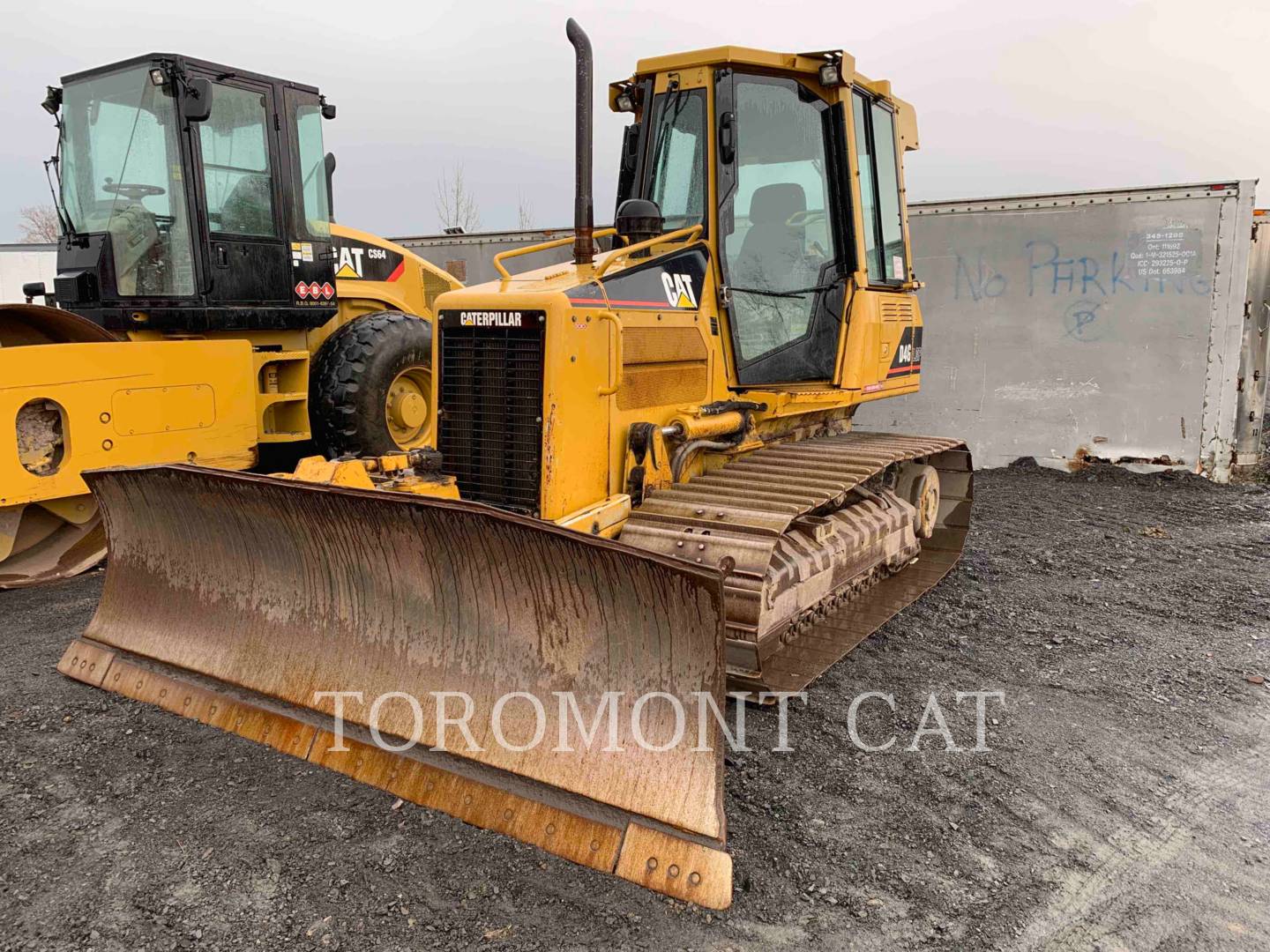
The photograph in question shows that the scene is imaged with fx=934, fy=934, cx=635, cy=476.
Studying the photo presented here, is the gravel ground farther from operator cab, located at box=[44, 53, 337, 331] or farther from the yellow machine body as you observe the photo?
operator cab, located at box=[44, 53, 337, 331]

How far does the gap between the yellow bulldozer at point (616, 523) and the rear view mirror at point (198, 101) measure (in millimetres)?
2622

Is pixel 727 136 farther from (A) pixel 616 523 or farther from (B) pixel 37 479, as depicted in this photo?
(B) pixel 37 479

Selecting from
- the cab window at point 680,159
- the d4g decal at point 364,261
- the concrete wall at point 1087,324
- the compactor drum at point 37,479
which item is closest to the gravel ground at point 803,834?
the compactor drum at point 37,479

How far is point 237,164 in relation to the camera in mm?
6363

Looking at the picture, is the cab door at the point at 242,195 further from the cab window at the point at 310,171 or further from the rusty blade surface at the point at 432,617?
the rusty blade surface at the point at 432,617

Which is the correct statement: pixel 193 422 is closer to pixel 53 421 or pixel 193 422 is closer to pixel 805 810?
pixel 53 421

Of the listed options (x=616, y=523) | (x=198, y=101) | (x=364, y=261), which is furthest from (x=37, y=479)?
(x=616, y=523)

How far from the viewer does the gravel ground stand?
2.49 metres

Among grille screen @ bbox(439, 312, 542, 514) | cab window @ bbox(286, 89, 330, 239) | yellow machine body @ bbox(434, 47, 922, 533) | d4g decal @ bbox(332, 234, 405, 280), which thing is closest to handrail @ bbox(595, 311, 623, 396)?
yellow machine body @ bbox(434, 47, 922, 533)

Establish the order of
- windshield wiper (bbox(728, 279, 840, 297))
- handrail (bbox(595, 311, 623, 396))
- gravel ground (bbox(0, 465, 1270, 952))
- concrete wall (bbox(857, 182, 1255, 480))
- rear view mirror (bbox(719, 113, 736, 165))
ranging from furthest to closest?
concrete wall (bbox(857, 182, 1255, 480)) → windshield wiper (bbox(728, 279, 840, 297)) → rear view mirror (bbox(719, 113, 736, 165)) → handrail (bbox(595, 311, 623, 396)) → gravel ground (bbox(0, 465, 1270, 952))

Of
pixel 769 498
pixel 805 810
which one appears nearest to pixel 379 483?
pixel 769 498

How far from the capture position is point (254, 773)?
3.26 m

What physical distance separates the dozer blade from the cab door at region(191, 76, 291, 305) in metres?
2.84

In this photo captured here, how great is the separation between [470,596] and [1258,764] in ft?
9.89
